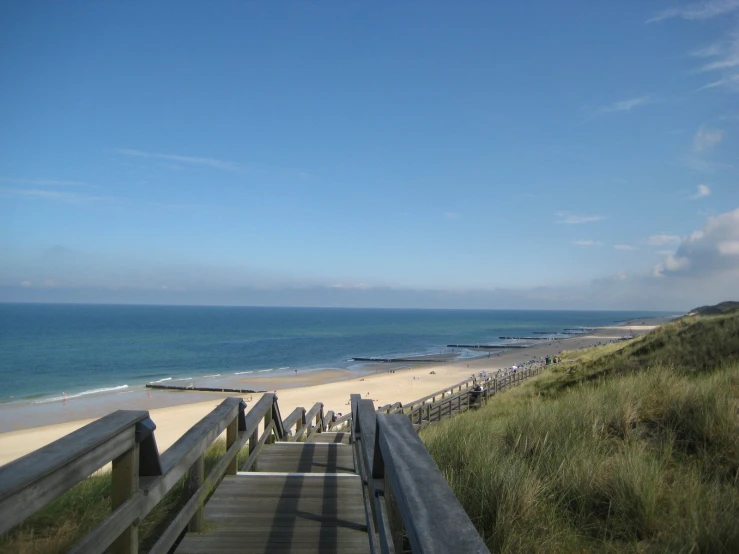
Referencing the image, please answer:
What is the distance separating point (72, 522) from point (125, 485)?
2.27 metres

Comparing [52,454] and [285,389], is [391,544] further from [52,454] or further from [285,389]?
[285,389]

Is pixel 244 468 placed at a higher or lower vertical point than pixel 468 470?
lower

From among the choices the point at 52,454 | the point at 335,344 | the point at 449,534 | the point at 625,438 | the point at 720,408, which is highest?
the point at 52,454

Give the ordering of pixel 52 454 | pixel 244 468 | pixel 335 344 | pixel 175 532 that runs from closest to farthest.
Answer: pixel 52 454 < pixel 175 532 < pixel 244 468 < pixel 335 344

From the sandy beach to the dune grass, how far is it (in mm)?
18197

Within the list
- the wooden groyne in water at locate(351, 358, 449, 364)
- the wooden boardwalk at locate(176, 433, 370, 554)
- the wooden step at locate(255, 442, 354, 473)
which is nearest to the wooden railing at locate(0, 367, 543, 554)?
the wooden boardwalk at locate(176, 433, 370, 554)

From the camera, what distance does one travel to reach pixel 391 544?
1990 millimetres

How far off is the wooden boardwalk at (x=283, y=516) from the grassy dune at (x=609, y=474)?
81 centimetres

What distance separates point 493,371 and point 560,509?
158ft

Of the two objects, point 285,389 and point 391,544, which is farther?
point 285,389

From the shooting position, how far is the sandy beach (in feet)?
80.8

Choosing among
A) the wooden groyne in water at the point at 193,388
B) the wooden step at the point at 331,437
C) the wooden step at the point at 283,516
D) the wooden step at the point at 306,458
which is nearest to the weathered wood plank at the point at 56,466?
the wooden step at the point at 283,516

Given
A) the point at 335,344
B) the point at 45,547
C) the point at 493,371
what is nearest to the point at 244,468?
the point at 45,547

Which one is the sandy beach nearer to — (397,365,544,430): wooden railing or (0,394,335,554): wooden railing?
(397,365,544,430): wooden railing
